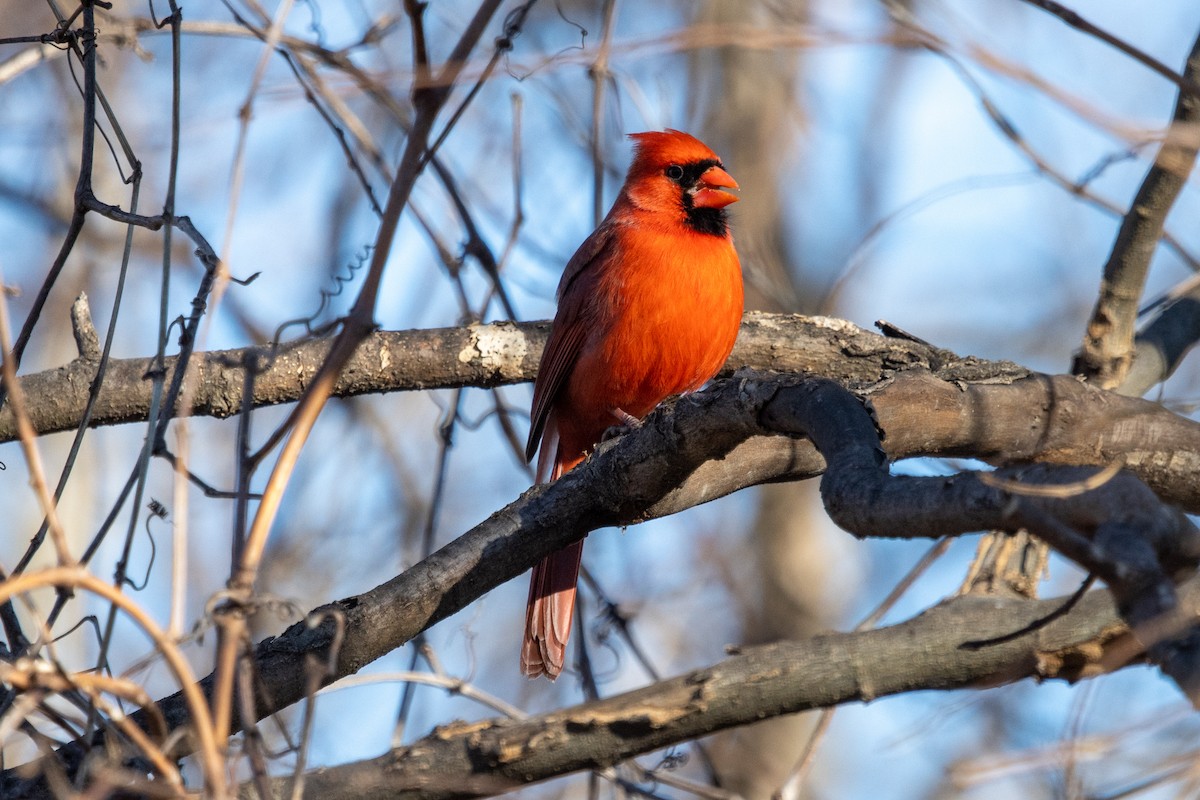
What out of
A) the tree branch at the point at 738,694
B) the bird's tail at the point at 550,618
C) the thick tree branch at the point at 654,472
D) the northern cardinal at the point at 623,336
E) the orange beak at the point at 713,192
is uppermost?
the orange beak at the point at 713,192

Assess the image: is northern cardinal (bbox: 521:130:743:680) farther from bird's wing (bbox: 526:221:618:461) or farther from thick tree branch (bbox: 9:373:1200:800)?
thick tree branch (bbox: 9:373:1200:800)

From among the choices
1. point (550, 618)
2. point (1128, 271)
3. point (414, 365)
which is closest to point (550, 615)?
point (550, 618)

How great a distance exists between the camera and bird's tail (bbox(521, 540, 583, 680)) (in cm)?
396

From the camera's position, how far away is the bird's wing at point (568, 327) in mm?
4078

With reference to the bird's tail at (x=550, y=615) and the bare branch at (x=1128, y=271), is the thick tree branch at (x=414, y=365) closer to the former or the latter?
the bird's tail at (x=550, y=615)

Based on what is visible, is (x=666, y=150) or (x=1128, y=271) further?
(x=666, y=150)

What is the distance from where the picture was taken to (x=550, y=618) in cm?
398

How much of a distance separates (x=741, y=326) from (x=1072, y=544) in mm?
2717

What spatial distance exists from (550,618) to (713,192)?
1691 mm

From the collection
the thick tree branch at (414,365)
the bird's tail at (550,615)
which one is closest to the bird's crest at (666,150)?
the thick tree branch at (414,365)

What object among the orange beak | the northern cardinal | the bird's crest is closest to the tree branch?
the northern cardinal

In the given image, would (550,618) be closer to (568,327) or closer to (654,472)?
(568,327)

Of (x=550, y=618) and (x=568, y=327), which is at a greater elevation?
(x=568, y=327)

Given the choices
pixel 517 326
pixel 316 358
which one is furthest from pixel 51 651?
pixel 517 326
